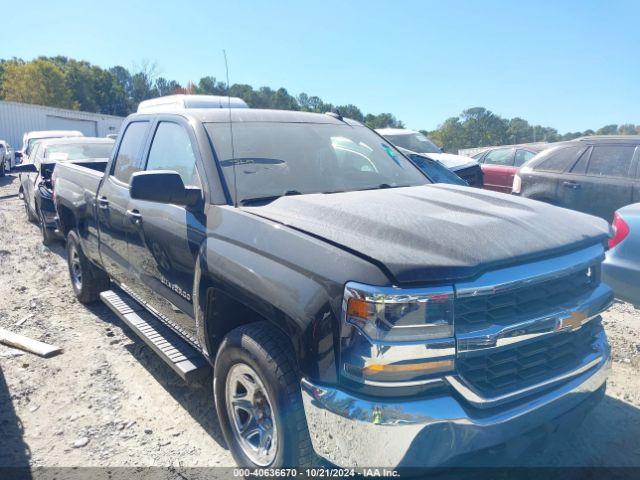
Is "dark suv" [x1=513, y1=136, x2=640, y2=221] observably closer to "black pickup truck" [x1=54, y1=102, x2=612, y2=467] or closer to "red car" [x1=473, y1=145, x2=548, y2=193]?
"red car" [x1=473, y1=145, x2=548, y2=193]

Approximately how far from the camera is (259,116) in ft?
11.9

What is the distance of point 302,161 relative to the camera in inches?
131

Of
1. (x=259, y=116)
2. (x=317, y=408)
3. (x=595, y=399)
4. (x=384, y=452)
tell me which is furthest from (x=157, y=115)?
(x=595, y=399)

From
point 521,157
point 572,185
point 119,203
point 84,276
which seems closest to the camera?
point 119,203

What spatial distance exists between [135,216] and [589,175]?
6073 millimetres

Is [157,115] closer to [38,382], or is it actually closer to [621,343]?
[38,382]

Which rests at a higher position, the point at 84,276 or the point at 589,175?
the point at 589,175

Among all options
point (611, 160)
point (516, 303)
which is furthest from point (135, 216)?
point (611, 160)

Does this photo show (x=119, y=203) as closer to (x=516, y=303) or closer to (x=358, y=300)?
(x=358, y=300)

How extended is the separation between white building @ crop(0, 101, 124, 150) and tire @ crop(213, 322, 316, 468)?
35917mm

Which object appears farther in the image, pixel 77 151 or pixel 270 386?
pixel 77 151

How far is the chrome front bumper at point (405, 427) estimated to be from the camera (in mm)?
1907

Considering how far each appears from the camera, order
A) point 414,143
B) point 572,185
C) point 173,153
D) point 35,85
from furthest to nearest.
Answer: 1. point 35,85
2. point 414,143
3. point 572,185
4. point 173,153

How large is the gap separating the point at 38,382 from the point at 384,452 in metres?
3.14
